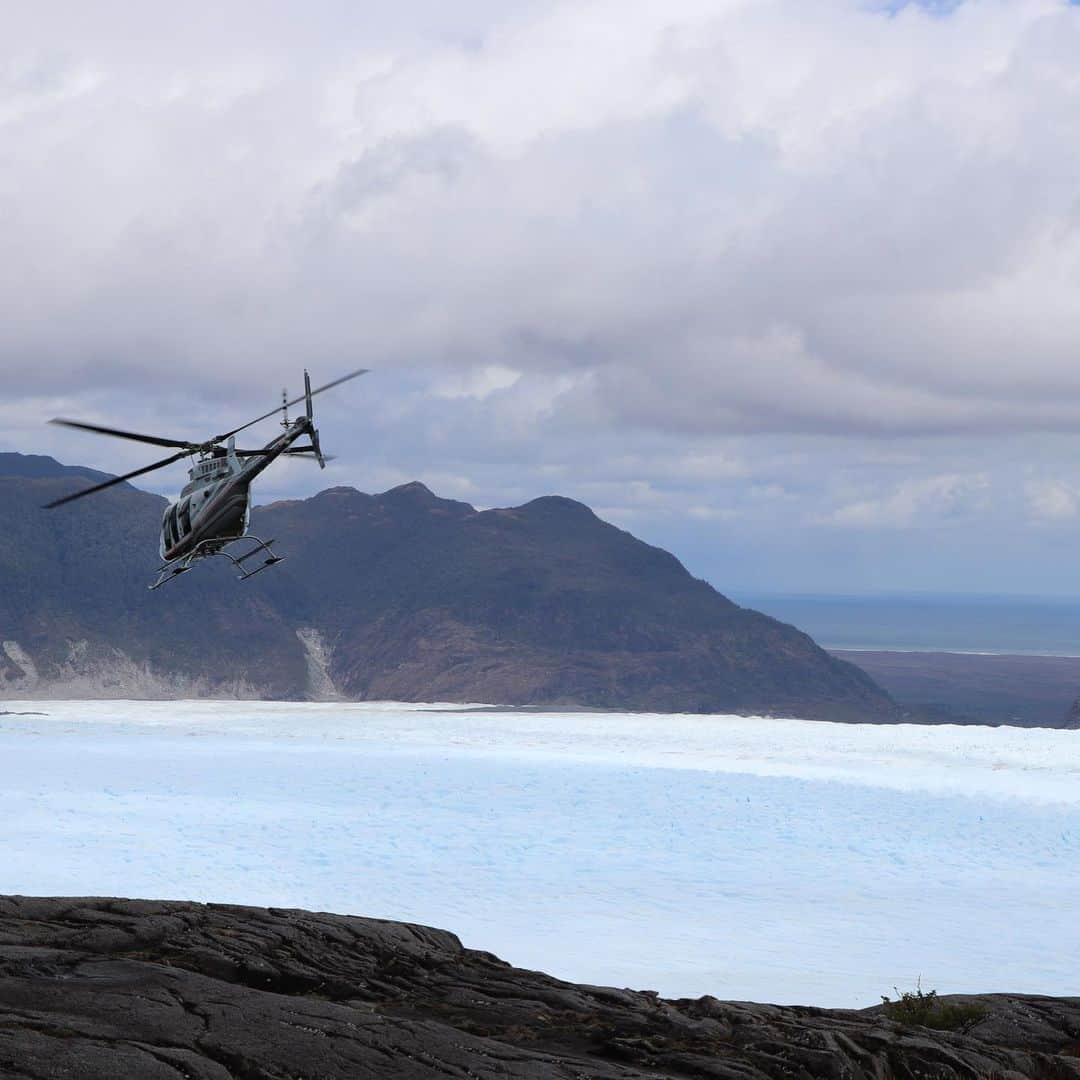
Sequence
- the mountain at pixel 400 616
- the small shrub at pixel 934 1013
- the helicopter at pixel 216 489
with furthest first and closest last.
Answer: the mountain at pixel 400 616
the helicopter at pixel 216 489
the small shrub at pixel 934 1013

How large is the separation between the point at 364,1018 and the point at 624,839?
19.5 m

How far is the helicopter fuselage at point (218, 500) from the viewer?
20.1m

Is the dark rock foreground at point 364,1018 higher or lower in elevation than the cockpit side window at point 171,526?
lower

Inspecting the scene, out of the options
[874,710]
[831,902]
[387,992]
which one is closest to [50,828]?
[831,902]

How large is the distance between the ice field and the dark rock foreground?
5275 millimetres

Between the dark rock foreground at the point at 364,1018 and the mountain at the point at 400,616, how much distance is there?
88.5 m

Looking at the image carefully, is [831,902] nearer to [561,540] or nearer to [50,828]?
[50,828]

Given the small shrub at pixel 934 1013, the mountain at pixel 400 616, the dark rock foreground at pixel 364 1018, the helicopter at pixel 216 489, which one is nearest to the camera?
the dark rock foreground at pixel 364 1018

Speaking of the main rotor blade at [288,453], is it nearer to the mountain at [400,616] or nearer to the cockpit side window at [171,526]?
the cockpit side window at [171,526]

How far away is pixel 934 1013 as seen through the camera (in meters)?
12.3

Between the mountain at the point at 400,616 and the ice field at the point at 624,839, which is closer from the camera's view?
the ice field at the point at 624,839

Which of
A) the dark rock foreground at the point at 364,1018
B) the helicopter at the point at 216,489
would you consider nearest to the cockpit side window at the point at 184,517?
the helicopter at the point at 216,489

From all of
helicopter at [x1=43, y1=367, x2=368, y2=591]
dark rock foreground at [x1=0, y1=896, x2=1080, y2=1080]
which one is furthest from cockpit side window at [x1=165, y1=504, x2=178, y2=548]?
dark rock foreground at [x1=0, y1=896, x2=1080, y2=1080]

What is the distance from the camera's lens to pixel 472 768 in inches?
1480
